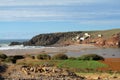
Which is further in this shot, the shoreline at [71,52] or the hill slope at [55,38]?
the hill slope at [55,38]

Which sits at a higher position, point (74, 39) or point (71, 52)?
point (74, 39)

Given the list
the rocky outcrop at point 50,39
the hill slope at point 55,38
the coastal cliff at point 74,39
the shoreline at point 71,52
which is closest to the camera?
the shoreline at point 71,52

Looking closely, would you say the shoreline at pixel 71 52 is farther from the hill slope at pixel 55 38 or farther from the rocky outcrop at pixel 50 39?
the rocky outcrop at pixel 50 39

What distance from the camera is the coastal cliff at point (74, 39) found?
14425 centimetres

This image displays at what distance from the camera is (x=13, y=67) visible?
41938 millimetres

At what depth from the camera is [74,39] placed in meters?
168

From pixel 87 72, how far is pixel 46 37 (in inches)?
5277

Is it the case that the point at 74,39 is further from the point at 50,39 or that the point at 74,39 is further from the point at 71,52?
the point at 71,52

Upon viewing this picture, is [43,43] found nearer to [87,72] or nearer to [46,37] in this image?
[46,37]

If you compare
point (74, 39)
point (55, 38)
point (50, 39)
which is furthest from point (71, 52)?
point (55, 38)

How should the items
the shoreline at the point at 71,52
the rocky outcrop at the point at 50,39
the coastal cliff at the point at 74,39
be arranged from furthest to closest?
the rocky outcrop at the point at 50,39 < the coastal cliff at the point at 74,39 < the shoreline at the point at 71,52

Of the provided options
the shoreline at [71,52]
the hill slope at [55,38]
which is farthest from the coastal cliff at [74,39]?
the shoreline at [71,52]

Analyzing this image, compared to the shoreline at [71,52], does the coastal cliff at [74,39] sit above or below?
above

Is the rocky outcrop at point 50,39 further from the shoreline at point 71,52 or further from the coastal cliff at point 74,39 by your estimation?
the shoreline at point 71,52
